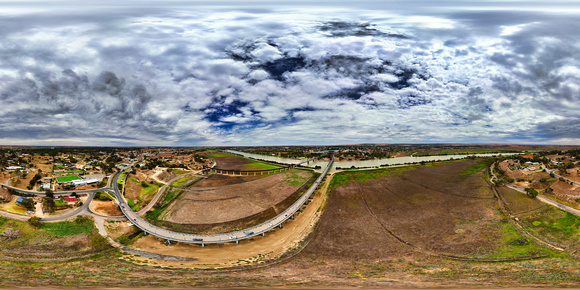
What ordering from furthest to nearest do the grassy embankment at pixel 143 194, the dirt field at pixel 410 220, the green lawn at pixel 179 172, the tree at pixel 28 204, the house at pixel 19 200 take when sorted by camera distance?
the green lawn at pixel 179 172 → the grassy embankment at pixel 143 194 → the house at pixel 19 200 → the tree at pixel 28 204 → the dirt field at pixel 410 220

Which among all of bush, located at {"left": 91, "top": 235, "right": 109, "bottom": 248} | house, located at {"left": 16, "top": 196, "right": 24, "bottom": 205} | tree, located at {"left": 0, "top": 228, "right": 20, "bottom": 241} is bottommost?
bush, located at {"left": 91, "top": 235, "right": 109, "bottom": 248}

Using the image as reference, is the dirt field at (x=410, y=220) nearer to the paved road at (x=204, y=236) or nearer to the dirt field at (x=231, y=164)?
the paved road at (x=204, y=236)

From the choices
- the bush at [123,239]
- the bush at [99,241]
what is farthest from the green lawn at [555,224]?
the bush at [99,241]

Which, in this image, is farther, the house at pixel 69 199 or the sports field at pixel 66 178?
the sports field at pixel 66 178

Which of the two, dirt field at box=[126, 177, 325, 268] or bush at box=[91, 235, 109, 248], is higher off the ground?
bush at box=[91, 235, 109, 248]

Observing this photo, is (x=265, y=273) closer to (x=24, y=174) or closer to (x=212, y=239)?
(x=212, y=239)

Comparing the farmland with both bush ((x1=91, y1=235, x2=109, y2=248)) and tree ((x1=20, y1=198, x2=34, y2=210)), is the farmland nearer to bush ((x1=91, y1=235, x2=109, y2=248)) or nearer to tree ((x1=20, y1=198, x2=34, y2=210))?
bush ((x1=91, y1=235, x2=109, y2=248))

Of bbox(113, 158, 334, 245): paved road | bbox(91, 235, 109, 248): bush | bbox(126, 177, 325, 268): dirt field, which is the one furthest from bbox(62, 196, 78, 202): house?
bbox(126, 177, 325, 268): dirt field

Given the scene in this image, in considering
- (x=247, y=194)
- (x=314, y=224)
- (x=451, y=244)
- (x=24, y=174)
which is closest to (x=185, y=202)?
(x=247, y=194)
